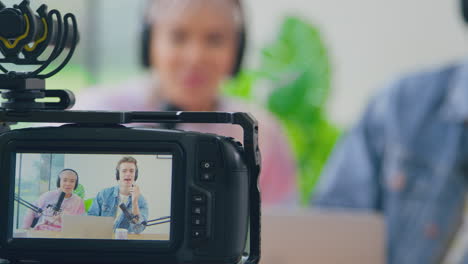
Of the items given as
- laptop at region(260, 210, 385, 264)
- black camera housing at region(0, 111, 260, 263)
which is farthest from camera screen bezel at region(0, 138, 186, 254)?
laptop at region(260, 210, 385, 264)

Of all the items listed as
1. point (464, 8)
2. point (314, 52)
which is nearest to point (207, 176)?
point (464, 8)

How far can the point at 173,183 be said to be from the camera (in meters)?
0.76

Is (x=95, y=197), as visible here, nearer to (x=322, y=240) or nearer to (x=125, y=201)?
(x=125, y=201)

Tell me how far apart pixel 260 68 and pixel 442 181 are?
1.16 m

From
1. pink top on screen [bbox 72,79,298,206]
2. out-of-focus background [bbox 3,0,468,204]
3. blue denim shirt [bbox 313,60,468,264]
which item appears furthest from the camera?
out-of-focus background [bbox 3,0,468,204]

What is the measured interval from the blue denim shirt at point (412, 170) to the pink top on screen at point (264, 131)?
12.6 inches

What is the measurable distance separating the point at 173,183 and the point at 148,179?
26 mm

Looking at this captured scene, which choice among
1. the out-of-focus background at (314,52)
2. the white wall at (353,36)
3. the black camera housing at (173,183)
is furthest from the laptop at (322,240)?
the white wall at (353,36)

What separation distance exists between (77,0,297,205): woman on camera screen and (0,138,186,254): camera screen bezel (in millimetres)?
1154

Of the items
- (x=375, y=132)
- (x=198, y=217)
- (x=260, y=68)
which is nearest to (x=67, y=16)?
(x=198, y=217)

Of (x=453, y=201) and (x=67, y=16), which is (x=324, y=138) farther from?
(x=67, y=16)

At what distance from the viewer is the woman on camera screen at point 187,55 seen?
204 cm

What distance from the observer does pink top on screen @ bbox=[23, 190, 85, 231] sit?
2.50 ft

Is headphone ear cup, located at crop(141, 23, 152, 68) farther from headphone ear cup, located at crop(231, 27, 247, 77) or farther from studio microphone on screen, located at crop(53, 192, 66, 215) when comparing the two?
studio microphone on screen, located at crop(53, 192, 66, 215)
